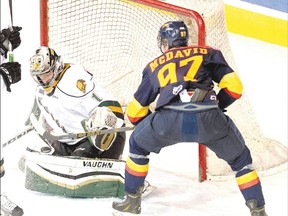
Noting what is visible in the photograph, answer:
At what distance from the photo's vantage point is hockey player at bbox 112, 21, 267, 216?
2.89m

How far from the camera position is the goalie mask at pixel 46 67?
3256mm

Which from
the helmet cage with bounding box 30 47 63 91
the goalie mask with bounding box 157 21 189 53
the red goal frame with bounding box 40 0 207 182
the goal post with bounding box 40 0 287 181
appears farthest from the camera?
the goal post with bounding box 40 0 287 181

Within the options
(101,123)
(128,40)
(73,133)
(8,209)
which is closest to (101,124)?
(101,123)

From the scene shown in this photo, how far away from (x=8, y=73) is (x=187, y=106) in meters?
0.70

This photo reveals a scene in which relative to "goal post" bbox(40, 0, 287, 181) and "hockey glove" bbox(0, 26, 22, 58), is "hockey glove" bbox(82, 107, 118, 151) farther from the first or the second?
"hockey glove" bbox(0, 26, 22, 58)

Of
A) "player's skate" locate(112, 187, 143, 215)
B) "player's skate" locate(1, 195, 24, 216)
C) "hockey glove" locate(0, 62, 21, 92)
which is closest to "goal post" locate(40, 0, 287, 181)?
"player's skate" locate(112, 187, 143, 215)

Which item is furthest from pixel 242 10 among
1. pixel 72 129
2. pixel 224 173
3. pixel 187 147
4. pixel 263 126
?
pixel 72 129

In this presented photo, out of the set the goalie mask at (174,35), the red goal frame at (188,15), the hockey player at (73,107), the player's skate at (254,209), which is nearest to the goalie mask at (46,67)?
the hockey player at (73,107)

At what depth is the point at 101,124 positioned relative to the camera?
336cm

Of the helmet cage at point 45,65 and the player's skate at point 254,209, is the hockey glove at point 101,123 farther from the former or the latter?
the player's skate at point 254,209

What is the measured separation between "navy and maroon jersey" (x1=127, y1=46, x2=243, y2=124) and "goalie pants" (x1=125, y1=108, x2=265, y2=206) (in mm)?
77

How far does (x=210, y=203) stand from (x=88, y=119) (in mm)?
676

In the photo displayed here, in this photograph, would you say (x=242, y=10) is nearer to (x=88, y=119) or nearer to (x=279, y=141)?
(x=279, y=141)

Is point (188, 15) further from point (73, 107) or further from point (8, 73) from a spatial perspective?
point (8, 73)
